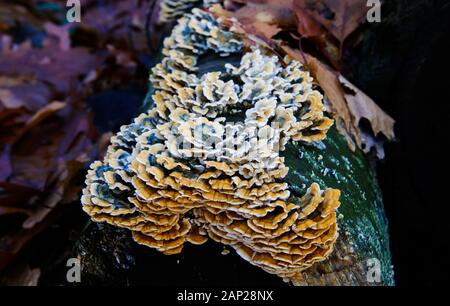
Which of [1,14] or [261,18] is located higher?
[261,18]

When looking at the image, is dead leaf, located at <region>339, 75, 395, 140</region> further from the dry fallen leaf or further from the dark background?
the dark background

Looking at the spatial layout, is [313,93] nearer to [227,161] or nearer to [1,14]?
[227,161]

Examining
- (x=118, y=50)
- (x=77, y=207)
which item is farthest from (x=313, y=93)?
(x=118, y=50)

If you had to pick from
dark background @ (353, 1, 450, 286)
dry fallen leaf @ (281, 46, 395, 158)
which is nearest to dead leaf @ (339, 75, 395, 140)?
dry fallen leaf @ (281, 46, 395, 158)

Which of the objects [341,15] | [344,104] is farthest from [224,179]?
[341,15]

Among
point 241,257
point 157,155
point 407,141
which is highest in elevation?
point 157,155

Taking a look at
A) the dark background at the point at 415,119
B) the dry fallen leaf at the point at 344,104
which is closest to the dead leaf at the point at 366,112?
the dry fallen leaf at the point at 344,104

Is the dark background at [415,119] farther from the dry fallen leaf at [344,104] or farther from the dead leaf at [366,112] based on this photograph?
the dry fallen leaf at [344,104]

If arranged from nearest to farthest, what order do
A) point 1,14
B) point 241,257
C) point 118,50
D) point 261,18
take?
point 241,257 < point 261,18 < point 118,50 < point 1,14

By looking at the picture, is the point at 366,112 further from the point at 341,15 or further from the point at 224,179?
the point at 224,179
